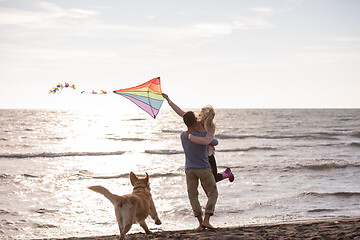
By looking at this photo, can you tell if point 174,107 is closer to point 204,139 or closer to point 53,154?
point 204,139

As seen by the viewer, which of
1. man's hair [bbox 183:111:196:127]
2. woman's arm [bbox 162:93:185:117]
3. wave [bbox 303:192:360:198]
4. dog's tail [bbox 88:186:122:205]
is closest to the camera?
dog's tail [bbox 88:186:122:205]

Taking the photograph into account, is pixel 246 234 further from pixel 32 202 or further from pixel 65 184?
pixel 65 184

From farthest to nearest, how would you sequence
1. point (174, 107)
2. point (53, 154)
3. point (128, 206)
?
point (53, 154) < point (174, 107) < point (128, 206)

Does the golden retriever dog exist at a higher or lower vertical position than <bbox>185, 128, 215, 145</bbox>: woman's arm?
lower

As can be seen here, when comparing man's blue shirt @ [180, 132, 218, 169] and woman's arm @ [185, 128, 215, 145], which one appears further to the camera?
man's blue shirt @ [180, 132, 218, 169]

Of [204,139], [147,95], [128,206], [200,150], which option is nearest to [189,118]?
[204,139]

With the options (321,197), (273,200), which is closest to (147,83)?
(273,200)

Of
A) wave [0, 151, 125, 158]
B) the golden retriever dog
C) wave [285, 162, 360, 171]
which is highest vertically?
the golden retriever dog

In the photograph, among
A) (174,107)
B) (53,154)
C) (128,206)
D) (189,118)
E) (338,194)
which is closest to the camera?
(128,206)

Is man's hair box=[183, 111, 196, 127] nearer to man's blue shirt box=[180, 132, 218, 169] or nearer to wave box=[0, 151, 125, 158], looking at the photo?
man's blue shirt box=[180, 132, 218, 169]

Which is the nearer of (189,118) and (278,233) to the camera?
(189,118)

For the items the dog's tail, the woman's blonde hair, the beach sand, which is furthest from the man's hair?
the beach sand

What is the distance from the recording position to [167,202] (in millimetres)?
10500

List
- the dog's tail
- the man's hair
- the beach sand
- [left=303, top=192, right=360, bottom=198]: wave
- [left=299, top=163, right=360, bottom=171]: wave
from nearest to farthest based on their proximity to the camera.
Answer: the dog's tail
the beach sand
the man's hair
[left=303, top=192, right=360, bottom=198]: wave
[left=299, top=163, right=360, bottom=171]: wave
